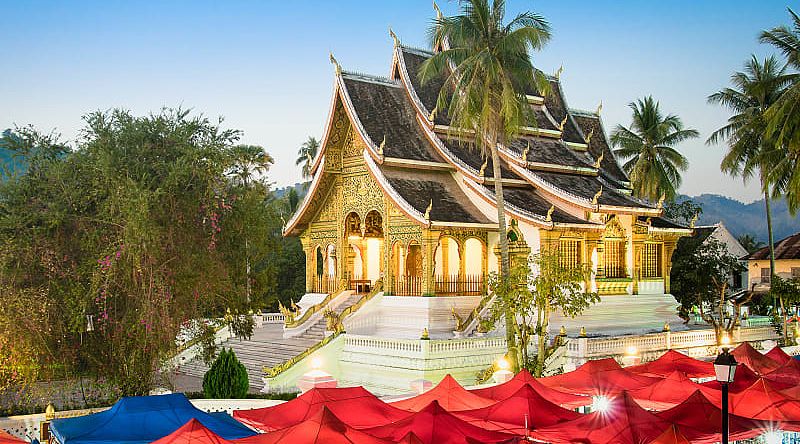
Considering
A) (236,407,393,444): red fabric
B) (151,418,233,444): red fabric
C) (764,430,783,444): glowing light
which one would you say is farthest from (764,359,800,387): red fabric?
(151,418,233,444): red fabric

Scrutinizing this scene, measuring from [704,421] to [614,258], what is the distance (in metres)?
16.1

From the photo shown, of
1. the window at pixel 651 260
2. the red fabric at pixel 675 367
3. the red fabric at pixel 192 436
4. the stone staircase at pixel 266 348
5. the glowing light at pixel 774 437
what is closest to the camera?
the red fabric at pixel 192 436

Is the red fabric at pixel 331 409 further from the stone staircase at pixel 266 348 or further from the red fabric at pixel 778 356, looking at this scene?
the red fabric at pixel 778 356

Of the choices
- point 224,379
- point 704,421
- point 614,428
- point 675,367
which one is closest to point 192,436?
point 614,428

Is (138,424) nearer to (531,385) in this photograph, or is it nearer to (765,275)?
(531,385)

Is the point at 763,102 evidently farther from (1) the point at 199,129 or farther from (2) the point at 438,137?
(1) the point at 199,129

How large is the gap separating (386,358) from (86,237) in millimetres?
8378

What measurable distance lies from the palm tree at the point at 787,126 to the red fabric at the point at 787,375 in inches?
297

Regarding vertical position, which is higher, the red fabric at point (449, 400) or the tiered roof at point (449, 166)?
the tiered roof at point (449, 166)

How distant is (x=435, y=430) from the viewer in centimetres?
1102

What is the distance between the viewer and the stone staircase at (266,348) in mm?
23453

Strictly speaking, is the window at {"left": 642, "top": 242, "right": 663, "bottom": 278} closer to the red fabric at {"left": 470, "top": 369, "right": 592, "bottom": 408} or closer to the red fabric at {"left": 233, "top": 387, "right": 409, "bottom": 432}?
the red fabric at {"left": 470, "top": 369, "right": 592, "bottom": 408}

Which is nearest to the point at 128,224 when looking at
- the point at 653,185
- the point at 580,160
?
the point at 580,160

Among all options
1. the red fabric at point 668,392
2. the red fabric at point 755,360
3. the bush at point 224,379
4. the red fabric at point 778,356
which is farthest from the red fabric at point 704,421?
the bush at point 224,379
